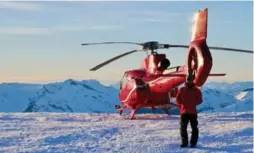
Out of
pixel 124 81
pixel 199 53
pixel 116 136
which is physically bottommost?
pixel 116 136

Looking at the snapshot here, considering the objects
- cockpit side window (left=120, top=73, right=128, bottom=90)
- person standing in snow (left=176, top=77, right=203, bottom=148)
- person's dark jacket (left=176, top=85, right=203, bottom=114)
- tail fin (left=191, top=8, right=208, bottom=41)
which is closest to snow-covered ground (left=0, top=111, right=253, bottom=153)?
person standing in snow (left=176, top=77, right=203, bottom=148)

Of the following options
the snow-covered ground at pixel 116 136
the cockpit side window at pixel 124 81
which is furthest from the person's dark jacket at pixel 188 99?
the cockpit side window at pixel 124 81

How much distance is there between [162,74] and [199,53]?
4040 millimetres

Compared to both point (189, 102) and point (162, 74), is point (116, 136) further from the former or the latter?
point (162, 74)

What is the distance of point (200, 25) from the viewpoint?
18719 mm

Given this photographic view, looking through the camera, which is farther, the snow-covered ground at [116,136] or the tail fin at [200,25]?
the tail fin at [200,25]

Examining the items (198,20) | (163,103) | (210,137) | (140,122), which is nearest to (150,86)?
(163,103)

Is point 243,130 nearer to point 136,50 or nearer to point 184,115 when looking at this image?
point 184,115

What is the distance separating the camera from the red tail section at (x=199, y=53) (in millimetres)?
17531

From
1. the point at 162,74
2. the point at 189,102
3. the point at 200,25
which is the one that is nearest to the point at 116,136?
the point at 189,102

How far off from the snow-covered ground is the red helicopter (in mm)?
1626

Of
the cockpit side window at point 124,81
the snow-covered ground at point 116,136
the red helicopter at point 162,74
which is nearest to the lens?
the snow-covered ground at point 116,136

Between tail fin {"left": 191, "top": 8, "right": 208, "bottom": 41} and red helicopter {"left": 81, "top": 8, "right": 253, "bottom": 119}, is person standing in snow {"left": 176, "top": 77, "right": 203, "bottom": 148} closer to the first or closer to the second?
red helicopter {"left": 81, "top": 8, "right": 253, "bottom": 119}

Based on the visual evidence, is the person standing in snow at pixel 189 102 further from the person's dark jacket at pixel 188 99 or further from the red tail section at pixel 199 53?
the red tail section at pixel 199 53
